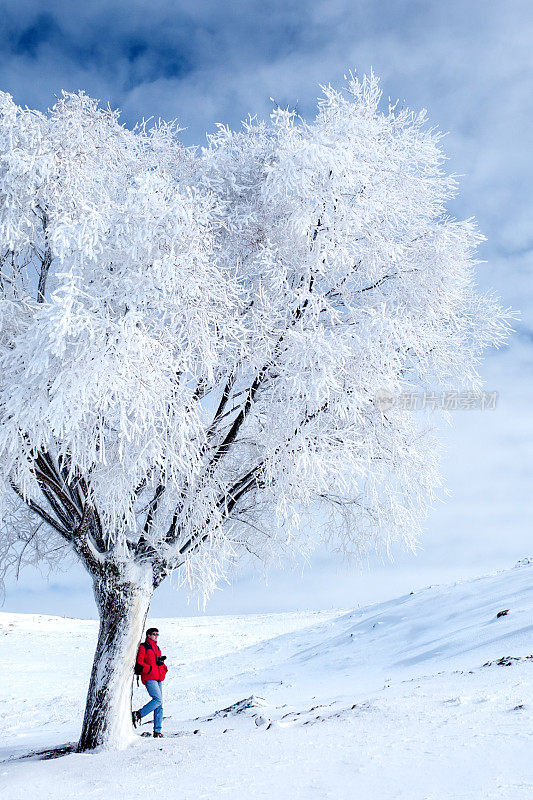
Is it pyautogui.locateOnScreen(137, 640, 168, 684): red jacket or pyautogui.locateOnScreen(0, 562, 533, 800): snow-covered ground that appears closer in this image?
pyautogui.locateOnScreen(0, 562, 533, 800): snow-covered ground

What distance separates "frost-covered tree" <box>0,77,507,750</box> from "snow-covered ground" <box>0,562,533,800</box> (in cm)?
189

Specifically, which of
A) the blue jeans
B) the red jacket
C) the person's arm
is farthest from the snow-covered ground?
the person's arm

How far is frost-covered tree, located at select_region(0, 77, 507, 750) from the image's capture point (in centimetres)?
681

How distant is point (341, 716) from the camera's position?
7309 millimetres

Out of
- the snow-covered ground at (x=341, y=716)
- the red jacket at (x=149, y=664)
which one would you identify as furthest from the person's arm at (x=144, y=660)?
the snow-covered ground at (x=341, y=716)

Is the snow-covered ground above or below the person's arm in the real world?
below

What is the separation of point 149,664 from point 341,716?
318 cm

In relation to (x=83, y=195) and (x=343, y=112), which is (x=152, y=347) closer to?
(x=83, y=195)

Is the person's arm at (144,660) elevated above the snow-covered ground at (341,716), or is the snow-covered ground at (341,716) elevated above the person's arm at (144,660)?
the person's arm at (144,660)

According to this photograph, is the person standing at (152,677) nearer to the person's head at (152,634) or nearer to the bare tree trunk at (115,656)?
the person's head at (152,634)

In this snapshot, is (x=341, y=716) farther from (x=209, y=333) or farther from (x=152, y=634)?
(x=209, y=333)

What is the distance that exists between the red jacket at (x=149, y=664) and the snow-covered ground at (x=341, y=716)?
81cm

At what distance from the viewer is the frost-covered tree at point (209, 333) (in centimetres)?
681

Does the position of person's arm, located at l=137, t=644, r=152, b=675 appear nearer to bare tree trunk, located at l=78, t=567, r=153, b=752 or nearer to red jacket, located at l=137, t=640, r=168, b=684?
red jacket, located at l=137, t=640, r=168, b=684
